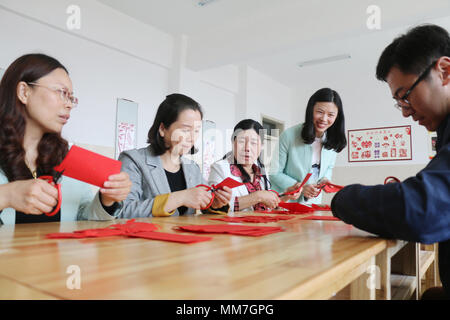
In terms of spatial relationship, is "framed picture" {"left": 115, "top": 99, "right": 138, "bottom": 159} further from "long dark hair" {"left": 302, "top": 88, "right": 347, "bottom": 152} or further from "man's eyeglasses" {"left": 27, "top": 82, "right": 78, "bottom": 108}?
"man's eyeglasses" {"left": 27, "top": 82, "right": 78, "bottom": 108}

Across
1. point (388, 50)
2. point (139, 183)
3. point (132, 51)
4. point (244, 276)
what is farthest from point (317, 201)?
point (132, 51)

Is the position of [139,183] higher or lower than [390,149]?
lower

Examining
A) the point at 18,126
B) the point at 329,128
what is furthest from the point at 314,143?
the point at 18,126

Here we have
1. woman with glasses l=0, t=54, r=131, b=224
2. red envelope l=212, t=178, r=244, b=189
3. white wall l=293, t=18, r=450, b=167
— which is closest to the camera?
woman with glasses l=0, t=54, r=131, b=224

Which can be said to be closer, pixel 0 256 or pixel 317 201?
pixel 0 256

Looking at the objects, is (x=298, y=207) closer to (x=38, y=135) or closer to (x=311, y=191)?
(x=311, y=191)

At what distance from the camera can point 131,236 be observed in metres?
0.81

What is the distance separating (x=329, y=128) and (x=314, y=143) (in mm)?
162

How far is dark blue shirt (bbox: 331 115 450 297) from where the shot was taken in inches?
27.4

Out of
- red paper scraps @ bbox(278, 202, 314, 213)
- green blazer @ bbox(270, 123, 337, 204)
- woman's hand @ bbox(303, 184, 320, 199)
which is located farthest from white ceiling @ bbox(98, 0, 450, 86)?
red paper scraps @ bbox(278, 202, 314, 213)

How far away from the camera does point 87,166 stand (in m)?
0.93

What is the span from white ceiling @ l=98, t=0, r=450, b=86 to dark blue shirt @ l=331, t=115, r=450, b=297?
3.32 m
